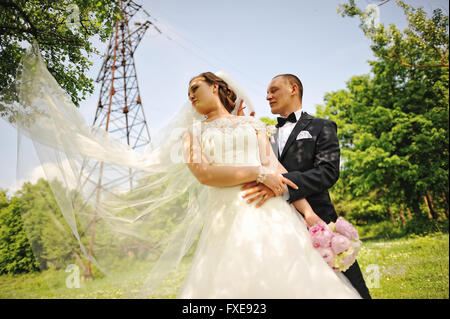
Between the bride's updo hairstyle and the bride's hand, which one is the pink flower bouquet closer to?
the bride's hand

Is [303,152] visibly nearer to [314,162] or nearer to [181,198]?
[314,162]

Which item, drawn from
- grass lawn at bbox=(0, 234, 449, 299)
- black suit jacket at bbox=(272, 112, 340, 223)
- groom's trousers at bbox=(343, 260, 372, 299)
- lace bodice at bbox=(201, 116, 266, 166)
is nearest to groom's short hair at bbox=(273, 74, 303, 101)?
black suit jacket at bbox=(272, 112, 340, 223)

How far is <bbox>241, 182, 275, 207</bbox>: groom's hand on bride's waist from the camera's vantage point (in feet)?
7.79

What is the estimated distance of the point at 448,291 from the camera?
18.1ft

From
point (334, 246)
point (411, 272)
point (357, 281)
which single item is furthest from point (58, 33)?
point (411, 272)

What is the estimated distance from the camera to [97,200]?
2.64 meters

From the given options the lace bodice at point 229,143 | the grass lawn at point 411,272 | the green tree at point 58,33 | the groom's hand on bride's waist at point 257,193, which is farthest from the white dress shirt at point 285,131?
the grass lawn at point 411,272

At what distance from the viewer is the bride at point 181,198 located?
2096mm

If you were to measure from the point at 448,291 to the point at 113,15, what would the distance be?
26.6ft

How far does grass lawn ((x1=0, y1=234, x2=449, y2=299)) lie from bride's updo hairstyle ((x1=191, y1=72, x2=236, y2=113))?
2019 millimetres

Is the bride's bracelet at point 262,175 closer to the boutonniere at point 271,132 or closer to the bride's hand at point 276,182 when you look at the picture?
the bride's hand at point 276,182

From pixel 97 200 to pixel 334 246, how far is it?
2.22m

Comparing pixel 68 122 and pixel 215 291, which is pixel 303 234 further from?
pixel 68 122
